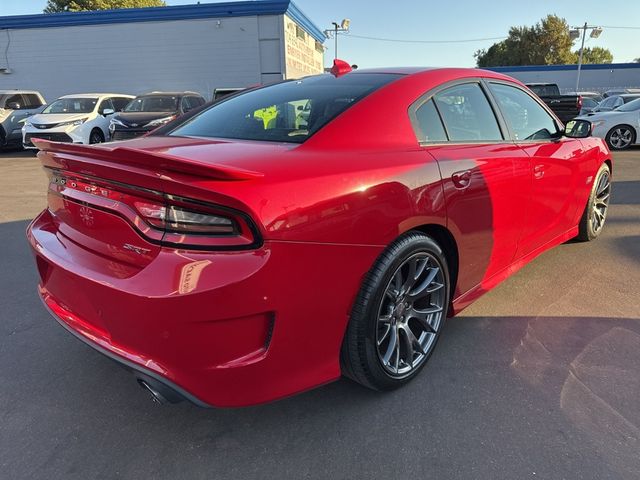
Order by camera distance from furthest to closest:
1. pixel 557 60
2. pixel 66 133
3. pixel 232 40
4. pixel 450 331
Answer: pixel 557 60, pixel 232 40, pixel 66 133, pixel 450 331

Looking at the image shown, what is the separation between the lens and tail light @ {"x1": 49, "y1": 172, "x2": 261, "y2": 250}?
164 cm

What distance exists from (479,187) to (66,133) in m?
11.8

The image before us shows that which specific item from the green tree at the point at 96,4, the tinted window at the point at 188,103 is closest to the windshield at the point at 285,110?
the tinted window at the point at 188,103

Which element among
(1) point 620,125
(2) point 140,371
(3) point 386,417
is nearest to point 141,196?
(2) point 140,371

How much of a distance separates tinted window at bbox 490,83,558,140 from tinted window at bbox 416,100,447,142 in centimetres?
79

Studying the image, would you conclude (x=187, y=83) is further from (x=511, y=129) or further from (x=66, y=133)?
(x=511, y=129)

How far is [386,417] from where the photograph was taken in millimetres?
2221

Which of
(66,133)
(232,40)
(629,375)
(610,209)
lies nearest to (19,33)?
(232,40)

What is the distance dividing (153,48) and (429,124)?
21710 millimetres

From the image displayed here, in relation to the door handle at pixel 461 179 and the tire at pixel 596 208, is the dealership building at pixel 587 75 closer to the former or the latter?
the tire at pixel 596 208

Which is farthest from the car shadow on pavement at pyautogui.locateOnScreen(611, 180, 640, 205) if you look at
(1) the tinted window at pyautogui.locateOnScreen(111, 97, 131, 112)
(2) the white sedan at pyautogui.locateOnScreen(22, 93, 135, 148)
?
(1) the tinted window at pyautogui.locateOnScreen(111, 97, 131, 112)

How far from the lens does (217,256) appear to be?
5.36 feet

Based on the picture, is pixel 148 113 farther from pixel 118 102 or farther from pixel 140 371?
pixel 140 371

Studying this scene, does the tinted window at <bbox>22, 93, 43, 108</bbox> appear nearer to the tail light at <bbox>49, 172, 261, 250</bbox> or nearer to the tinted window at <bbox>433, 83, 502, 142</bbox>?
the tinted window at <bbox>433, 83, 502, 142</bbox>
